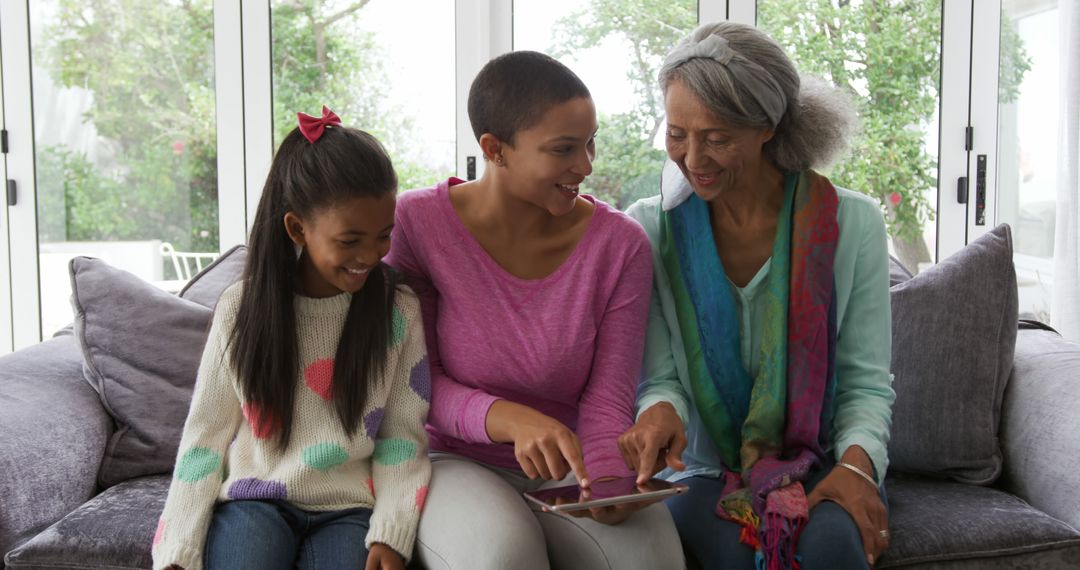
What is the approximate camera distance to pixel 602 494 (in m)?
1.50

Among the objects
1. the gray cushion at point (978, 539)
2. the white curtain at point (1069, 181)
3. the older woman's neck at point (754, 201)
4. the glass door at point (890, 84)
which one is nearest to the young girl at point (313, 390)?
the older woman's neck at point (754, 201)

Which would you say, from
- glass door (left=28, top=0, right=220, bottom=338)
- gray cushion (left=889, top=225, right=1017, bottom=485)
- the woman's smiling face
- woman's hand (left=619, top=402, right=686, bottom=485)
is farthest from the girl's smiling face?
glass door (left=28, top=0, right=220, bottom=338)

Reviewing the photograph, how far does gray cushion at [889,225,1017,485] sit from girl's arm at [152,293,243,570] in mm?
1264

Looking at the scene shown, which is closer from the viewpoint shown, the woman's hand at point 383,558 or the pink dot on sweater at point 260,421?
the woman's hand at point 383,558

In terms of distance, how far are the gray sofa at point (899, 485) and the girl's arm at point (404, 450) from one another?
44 cm

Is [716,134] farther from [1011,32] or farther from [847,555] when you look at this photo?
[1011,32]

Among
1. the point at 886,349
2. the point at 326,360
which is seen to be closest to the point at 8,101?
the point at 326,360

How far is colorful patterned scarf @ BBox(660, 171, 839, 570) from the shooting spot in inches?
69.0

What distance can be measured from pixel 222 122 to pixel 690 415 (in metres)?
2.09

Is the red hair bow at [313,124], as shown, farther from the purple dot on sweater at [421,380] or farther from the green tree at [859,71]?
the green tree at [859,71]

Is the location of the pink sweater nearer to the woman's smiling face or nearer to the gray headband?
the woman's smiling face

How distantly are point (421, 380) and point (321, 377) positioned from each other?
16 cm

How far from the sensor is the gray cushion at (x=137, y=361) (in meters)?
2.04

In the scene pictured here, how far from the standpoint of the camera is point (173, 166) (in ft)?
11.3
